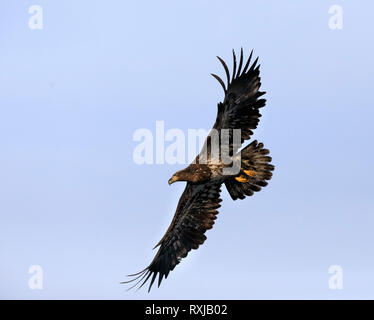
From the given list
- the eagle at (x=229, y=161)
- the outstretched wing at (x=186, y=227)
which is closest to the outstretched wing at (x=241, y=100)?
the eagle at (x=229, y=161)

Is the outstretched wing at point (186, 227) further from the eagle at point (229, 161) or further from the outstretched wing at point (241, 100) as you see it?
the outstretched wing at point (241, 100)

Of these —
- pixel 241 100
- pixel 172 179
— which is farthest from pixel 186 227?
pixel 241 100

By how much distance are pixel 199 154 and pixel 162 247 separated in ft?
7.11

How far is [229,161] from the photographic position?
1407 cm

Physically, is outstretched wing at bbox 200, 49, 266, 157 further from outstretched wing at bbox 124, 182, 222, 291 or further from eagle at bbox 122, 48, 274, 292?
outstretched wing at bbox 124, 182, 222, 291

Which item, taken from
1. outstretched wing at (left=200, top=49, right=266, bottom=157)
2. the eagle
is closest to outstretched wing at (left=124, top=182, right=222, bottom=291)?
the eagle

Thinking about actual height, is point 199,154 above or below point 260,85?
below

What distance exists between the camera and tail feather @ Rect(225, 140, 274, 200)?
45.8 feet

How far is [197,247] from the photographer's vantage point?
14.9m

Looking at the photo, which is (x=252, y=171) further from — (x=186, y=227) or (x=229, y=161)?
(x=186, y=227)
